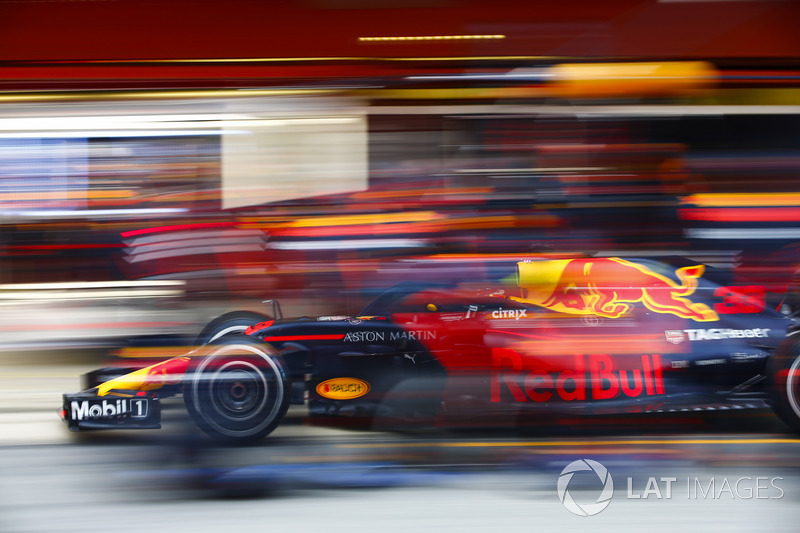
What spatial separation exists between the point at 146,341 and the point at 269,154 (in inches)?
27.7

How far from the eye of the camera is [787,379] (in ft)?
8.04

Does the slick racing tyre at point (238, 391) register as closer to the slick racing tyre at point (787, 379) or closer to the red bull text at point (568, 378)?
the red bull text at point (568, 378)

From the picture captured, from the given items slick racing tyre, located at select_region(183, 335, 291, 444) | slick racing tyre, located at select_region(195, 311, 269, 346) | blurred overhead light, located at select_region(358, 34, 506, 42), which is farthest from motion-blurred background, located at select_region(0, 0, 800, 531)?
blurred overhead light, located at select_region(358, 34, 506, 42)

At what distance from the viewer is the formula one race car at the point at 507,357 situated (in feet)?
6.70

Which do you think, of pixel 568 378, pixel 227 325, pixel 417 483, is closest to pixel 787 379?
pixel 568 378

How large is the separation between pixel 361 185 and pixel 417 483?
1.01 metres

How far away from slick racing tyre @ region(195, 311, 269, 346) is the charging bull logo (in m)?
0.86

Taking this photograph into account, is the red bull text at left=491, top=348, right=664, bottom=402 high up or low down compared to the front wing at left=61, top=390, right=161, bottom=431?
up

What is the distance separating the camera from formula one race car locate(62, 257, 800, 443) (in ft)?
6.70

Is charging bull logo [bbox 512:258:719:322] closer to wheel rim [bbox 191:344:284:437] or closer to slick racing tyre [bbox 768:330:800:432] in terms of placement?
slick racing tyre [bbox 768:330:800:432]

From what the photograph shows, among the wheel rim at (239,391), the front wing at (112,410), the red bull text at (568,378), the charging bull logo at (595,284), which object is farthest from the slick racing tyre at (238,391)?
the charging bull logo at (595,284)

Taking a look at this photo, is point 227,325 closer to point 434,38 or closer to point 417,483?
point 417,483

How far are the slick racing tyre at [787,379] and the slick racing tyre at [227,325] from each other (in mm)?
1867

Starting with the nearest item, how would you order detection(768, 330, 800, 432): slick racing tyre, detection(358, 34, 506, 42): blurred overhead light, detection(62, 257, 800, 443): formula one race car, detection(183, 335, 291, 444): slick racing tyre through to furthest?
detection(62, 257, 800, 443): formula one race car, detection(183, 335, 291, 444): slick racing tyre, detection(768, 330, 800, 432): slick racing tyre, detection(358, 34, 506, 42): blurred overhead light
